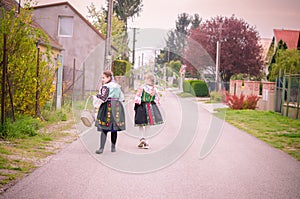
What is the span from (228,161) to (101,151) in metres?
2.50

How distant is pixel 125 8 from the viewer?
2291 inches

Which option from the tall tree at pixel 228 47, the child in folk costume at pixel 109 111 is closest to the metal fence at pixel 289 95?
the child in folk costume at pixel 109 111

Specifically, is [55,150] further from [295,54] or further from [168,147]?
[295,54]

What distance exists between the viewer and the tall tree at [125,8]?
58.0m

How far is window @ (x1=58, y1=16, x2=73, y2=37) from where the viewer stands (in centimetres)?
3534

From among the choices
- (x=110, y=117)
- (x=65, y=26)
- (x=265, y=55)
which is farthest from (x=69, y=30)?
(x=265, y=55)

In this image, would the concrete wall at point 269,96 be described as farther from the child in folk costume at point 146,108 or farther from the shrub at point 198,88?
the shrub at point 198,88

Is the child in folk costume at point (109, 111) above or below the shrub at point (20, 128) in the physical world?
above

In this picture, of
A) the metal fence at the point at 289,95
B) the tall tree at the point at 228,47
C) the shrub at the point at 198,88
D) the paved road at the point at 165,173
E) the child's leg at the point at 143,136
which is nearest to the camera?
the paved road at the point at 165,173

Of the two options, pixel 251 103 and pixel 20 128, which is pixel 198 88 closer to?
pixel 251 103

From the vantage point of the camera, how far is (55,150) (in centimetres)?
873

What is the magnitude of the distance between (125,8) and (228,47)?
17.4 m

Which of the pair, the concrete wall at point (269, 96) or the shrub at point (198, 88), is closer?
the concrete wall at point (269, 96)

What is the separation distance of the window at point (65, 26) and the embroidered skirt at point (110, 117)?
2785cm
